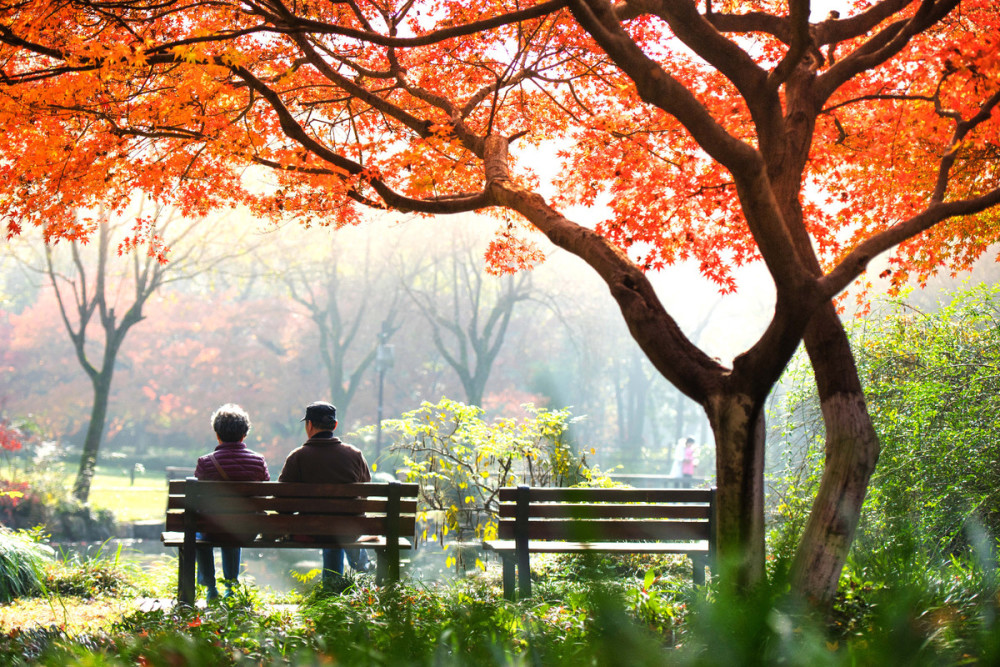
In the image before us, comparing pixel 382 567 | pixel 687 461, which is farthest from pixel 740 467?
pixel 687 461

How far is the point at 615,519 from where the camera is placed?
569 cm

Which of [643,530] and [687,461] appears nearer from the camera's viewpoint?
[643,530]

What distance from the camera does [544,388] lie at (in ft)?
128

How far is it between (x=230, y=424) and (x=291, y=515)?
0.96 m

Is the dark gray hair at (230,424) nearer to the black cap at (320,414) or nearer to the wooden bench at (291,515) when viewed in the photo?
the black cap at (320,414)

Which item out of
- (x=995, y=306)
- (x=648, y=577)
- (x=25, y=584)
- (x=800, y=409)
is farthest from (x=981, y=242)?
(x=25, y=584)

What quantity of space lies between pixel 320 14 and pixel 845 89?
458cm

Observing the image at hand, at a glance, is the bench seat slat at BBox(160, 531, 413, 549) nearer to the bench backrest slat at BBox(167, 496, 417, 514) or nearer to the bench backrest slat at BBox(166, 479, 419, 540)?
the bench backrest slat at BBox(166, 479, 419, 540)

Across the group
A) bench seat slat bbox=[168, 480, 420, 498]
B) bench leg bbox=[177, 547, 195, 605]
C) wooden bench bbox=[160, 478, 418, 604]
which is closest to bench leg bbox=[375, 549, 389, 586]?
wooden bench bbox=[160, 478, 418, 604]

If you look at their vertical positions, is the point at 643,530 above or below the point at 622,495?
below

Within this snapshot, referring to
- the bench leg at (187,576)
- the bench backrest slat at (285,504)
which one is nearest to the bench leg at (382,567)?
the bench backrest slat at (285,504)

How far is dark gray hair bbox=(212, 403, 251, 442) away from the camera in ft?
20.9

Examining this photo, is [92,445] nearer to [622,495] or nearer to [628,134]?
[628,134]

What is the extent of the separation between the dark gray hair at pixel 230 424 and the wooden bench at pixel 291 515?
58 centimetres
